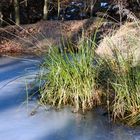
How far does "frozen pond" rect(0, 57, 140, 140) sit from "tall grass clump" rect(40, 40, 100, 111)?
0.16m

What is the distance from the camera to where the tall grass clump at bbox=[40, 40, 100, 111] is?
18.1 ft

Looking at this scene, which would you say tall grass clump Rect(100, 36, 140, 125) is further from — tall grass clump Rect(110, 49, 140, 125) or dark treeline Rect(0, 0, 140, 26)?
dark treeline Rect(0, 0, 140, 26)

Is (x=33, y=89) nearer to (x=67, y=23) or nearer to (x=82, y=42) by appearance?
(x=82, y=42)

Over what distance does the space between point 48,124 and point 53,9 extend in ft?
37.5

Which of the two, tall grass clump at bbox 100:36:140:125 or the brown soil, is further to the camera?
A: the brown soil

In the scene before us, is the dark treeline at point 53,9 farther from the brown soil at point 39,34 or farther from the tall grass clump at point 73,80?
the tall grass clump at point 73,80

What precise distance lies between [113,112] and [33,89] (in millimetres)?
1563

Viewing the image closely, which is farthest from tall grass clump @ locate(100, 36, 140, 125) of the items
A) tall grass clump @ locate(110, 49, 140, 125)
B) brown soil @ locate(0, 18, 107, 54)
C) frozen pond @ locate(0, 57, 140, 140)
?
brown soil @ locate(0, 18, 107, 54)

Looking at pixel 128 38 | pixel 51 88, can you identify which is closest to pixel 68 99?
pixel 51 88

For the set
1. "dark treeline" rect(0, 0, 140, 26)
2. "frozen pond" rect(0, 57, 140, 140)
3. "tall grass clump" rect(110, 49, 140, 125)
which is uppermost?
"dark treeline" rect(0, 0, 140, 26)

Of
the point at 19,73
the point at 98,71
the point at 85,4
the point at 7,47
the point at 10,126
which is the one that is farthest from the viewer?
the point at 85,4

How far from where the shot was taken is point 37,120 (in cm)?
527

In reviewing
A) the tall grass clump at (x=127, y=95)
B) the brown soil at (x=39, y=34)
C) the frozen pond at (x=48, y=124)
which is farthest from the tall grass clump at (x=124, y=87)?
the brown soil at (x=39, y=34)

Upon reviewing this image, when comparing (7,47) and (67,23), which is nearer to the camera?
(7,47)
